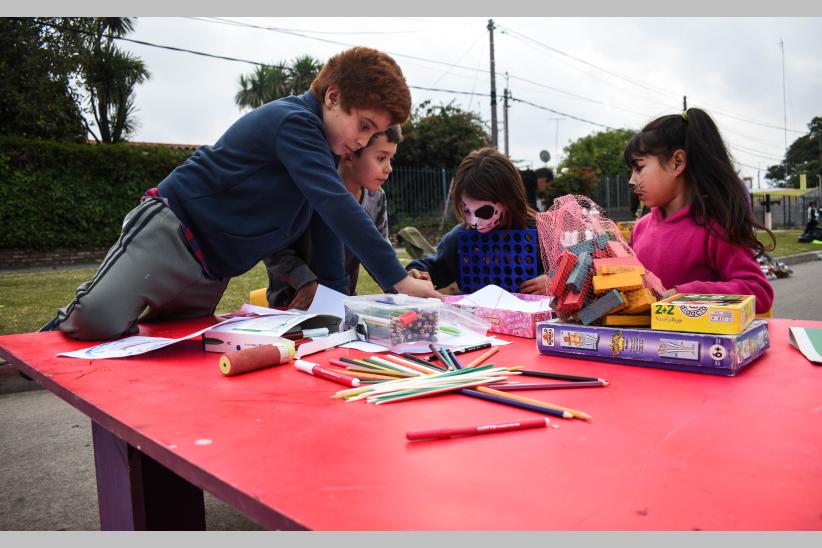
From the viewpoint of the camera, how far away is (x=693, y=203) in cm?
200

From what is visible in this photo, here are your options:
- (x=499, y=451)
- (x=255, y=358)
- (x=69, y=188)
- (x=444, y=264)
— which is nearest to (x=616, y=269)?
(x=499, y=451)

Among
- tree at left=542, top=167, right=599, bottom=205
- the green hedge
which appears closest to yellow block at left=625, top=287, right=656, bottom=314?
the green hedge

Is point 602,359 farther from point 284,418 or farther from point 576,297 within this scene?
point 284,418

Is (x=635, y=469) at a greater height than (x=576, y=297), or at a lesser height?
lesser

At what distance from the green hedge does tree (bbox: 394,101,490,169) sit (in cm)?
759

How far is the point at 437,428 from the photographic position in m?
0.85

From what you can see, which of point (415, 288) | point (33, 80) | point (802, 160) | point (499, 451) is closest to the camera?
point (499, 451)

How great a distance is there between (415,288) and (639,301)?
2.06 ft

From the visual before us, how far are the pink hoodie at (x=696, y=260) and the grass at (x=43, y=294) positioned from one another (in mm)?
3872

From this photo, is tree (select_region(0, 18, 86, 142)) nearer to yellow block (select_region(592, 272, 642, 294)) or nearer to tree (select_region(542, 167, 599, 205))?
tree (select_region(542, 167, 599, 205))

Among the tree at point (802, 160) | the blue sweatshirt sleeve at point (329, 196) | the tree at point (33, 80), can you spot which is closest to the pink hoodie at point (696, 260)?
the blue sweatshirt sleeve at point (329, 196)

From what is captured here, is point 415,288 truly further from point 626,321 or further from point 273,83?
point 273,83

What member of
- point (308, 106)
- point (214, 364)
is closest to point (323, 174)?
point (308, 106)

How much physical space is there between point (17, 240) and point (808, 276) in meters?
13.3
